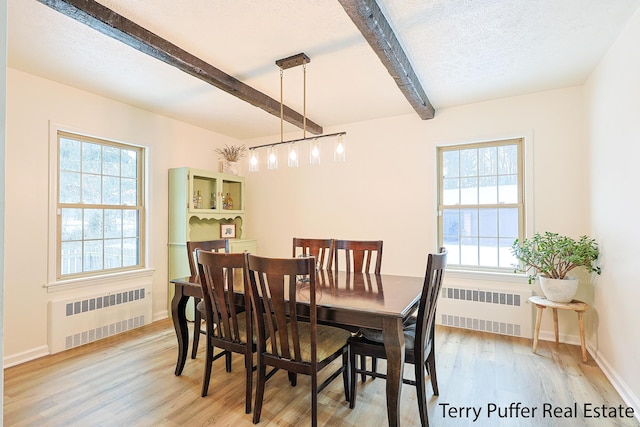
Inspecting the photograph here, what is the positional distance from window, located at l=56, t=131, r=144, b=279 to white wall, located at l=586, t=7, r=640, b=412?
14.9 feet

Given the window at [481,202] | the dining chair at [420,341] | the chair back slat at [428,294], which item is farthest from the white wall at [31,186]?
the window at [481,202]

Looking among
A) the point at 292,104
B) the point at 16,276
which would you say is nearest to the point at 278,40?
the point at 292,104

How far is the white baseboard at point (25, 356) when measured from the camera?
2760 mm

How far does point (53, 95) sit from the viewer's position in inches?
120

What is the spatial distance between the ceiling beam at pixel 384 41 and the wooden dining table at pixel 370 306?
1649mm

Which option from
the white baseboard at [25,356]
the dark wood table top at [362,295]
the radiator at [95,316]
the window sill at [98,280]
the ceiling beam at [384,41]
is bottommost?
the white baseboard at [25,356]

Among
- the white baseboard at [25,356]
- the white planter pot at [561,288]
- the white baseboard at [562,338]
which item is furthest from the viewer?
the white baseboard at [562,338]

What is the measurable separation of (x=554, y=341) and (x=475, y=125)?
7.73 feet

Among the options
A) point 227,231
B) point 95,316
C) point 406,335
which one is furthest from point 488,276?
point 95,316

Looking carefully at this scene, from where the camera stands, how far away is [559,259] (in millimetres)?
2969

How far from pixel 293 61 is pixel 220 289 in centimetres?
183

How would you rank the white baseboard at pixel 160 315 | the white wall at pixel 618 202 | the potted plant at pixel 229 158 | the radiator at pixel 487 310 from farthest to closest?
the potted plant at pixel 229 158
the white baseboard at pixel 160 315
the radiator at pixel 487 310
the white wall at pixel 618 202

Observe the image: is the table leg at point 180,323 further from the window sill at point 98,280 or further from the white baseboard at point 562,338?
the white baseboard at point 562,338

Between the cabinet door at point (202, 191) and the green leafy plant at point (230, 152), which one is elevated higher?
the green leafy plant at point (230, 152)
